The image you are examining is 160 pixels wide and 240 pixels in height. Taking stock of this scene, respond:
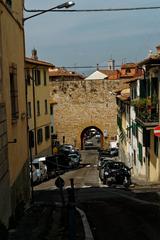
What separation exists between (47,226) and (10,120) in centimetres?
290

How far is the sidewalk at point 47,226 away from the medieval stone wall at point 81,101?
49282 mm

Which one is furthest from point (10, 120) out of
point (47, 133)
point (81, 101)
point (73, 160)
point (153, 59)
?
point (81, 101)

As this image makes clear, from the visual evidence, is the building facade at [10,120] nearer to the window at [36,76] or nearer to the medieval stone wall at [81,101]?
the window at [36,76]

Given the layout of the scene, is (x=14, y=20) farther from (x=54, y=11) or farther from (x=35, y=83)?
(x=35, y=83)

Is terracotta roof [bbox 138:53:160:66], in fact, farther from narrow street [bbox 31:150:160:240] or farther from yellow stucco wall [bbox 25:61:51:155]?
yellow stucco wall [bbox 25:61:51:155]

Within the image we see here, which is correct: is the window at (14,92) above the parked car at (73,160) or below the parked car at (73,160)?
above

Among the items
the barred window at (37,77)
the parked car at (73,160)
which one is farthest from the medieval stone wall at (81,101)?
the parked car at (73,160)

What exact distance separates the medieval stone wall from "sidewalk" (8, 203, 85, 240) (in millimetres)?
49282

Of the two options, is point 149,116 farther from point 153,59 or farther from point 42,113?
point 42,113

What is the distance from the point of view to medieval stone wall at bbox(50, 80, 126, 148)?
64.7 meters

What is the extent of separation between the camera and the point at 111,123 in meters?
66.0

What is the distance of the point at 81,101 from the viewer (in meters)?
64.8

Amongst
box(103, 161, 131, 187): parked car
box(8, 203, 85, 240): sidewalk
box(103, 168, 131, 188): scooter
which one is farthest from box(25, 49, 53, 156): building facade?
box(8, 203, 85, 240): sidewalk

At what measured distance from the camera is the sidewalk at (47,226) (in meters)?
10.7
